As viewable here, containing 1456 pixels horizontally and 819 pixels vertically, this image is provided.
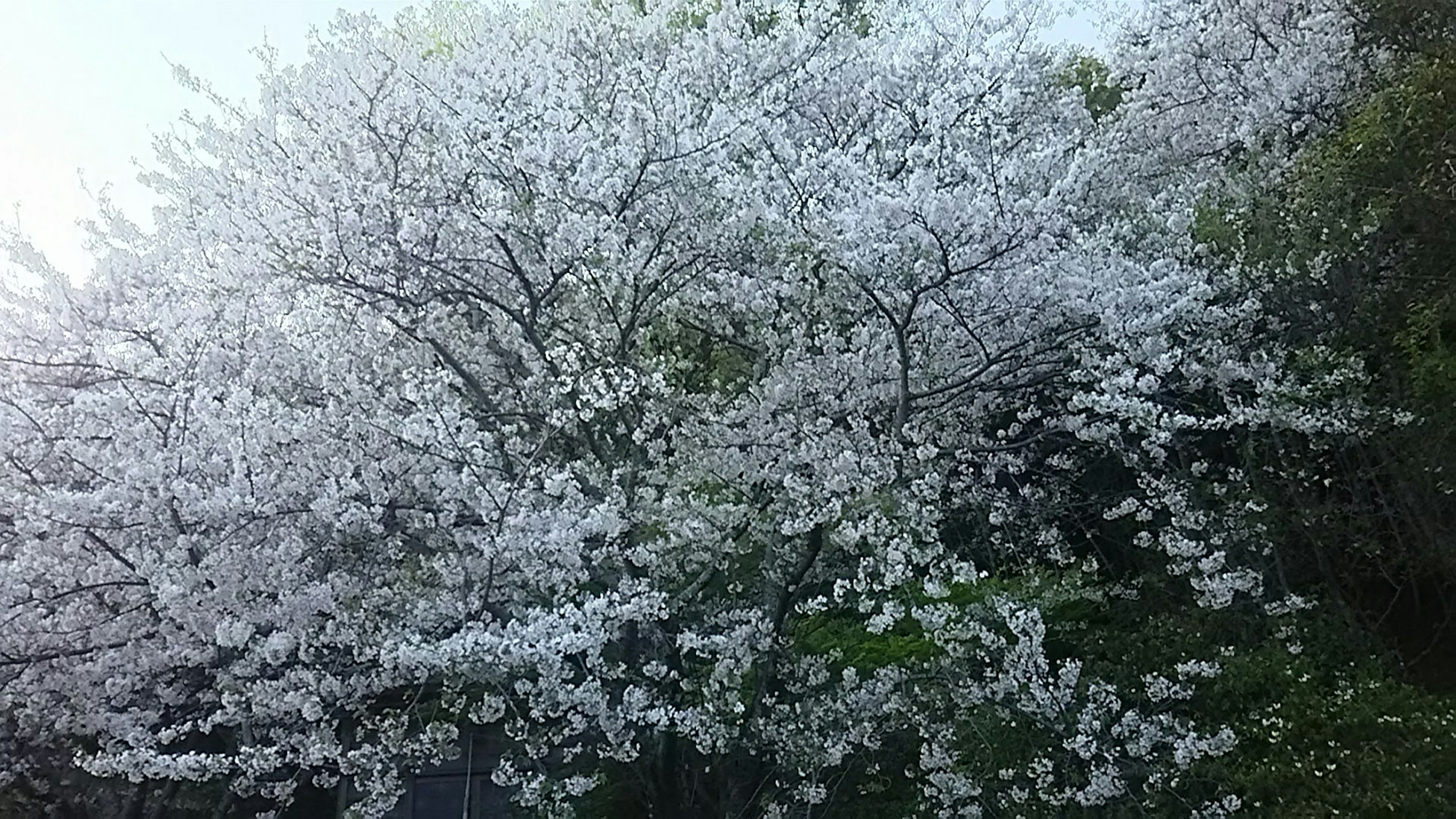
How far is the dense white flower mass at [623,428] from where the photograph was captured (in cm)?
539

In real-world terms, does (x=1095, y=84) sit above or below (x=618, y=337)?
above

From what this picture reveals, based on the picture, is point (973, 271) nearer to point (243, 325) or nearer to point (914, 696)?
point (914, 696)

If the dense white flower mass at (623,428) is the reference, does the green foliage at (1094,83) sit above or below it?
above

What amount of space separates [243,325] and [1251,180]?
6474mm

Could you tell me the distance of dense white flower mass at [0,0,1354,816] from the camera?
17.7 ft

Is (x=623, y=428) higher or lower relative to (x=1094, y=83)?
lower

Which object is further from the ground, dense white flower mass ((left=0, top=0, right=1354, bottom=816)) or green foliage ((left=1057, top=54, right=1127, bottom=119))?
green foliage ((left=1057, top=54, right=1127, bottom=119))

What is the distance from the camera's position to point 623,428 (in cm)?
687

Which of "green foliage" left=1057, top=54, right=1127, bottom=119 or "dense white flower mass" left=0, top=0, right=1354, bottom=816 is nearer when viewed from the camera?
"dense white flower mass" left=0, top=0, right=1354, bottom=816

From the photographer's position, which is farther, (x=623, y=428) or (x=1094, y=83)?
(x=1094, y=83)

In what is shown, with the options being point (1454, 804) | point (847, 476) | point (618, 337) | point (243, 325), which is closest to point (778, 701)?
point (847, 476)

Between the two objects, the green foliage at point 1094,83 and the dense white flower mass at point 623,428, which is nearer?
the dense white flower mass at point 623,428

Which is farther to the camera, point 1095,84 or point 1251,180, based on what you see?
point 1095,84

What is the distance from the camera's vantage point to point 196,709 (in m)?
6.14
